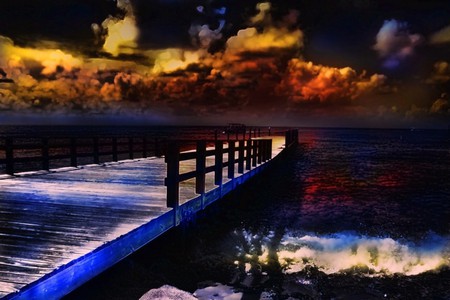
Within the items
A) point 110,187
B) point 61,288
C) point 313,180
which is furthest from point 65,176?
point 313,180

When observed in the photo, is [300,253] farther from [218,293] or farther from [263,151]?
[263,151]

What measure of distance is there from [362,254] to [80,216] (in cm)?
709

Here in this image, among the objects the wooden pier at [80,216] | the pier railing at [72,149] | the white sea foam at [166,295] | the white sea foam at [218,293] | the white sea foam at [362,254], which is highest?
the pier railing at [72,149]

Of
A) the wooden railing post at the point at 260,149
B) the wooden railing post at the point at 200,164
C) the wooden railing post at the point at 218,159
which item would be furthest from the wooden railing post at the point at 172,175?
the wooden railing post at the point at 260,149

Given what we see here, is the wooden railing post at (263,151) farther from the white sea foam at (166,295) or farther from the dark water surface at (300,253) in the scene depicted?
the white sea foam at (166,295)

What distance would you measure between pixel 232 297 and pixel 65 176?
724 cm

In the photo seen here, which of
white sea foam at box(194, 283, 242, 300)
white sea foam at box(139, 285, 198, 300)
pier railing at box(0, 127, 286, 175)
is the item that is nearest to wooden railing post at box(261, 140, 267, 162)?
pier railing at box(0, 127, 286, 175)

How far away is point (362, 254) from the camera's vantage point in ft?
32.7

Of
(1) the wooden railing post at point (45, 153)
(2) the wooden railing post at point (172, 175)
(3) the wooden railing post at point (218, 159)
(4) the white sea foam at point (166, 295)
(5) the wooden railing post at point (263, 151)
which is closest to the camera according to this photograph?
(4) the white sea foam at point (166, 295)

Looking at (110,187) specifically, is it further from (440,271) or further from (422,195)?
(422,195)

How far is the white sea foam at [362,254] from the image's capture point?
8859 mm

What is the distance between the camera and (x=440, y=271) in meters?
8.84

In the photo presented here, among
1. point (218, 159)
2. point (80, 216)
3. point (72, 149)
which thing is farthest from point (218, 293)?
point (72, 149)

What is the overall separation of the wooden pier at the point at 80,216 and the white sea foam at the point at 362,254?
271 centimetres
